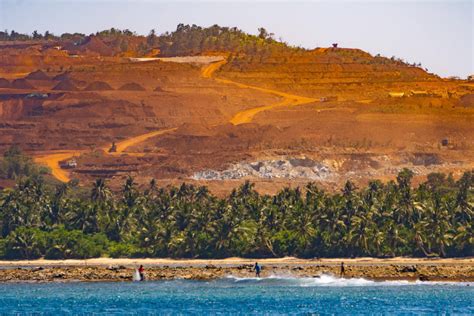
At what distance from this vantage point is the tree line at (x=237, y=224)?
13100 cm

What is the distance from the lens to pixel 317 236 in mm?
132500

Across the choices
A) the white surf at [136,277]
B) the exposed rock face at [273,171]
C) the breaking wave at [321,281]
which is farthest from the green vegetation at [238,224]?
the exposed rock face at [273,171]

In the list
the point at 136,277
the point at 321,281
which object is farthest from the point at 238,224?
the point at 321,281

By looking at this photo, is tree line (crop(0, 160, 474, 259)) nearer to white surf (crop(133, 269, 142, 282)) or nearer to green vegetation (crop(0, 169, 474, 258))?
green vegetation (crop(0, 169, 474, 258))

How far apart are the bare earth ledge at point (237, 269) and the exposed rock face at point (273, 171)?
57848 millimetres

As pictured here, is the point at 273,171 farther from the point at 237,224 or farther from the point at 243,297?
the point at 243,297

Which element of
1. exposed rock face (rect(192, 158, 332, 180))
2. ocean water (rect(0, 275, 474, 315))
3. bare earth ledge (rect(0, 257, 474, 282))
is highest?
exposed rock face (rect(192, 158, 332, 180))

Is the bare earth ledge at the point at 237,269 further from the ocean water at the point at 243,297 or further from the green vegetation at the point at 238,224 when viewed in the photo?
the ocean water at the point at 243,297

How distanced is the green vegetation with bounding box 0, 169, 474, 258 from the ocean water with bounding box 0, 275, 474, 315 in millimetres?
19689

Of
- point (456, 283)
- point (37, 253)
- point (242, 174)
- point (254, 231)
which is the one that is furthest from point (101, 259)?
point (242, 174)

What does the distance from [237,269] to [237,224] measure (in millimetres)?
14867

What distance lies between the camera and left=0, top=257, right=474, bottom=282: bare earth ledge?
364ft

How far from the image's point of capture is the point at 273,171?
195000 mm

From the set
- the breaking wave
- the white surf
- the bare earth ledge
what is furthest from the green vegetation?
the white surf
